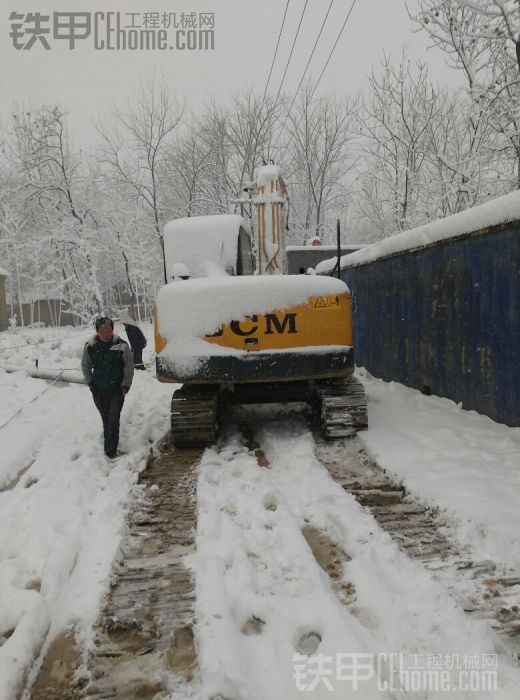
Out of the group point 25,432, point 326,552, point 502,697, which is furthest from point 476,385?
point 25,432

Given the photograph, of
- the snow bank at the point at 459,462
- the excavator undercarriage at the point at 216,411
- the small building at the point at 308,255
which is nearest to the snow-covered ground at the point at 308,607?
the snow bank at the point at 459,462

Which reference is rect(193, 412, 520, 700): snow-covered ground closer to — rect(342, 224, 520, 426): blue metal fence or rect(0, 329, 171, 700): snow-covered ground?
rect(0, 329, 171, 700): snow-covered ground

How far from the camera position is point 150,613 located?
2.61m

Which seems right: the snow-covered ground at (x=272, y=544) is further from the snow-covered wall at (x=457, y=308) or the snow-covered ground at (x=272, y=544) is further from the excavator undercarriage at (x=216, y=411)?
the snow-covered wall at (x=457, y=308)

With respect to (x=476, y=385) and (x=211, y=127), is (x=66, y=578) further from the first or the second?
(x=211, y=127)

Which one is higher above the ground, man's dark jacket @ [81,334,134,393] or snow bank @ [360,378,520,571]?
man's dark jacket @ [81,334,134,393]

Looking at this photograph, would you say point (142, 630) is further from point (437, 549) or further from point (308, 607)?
point (437, 549)

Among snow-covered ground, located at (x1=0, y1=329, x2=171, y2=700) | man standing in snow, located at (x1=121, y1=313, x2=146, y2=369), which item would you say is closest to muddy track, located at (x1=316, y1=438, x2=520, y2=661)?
snow-covered ground, located at (x1=0, y1=329, x2=171, y2=700)

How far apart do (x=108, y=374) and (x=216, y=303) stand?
1.43m

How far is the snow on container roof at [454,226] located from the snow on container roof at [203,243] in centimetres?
249

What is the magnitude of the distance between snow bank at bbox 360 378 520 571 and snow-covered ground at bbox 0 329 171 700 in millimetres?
2347

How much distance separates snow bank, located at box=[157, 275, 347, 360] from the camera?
5.27 m

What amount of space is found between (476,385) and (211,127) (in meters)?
28.7

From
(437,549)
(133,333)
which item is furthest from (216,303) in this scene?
(133,333)
